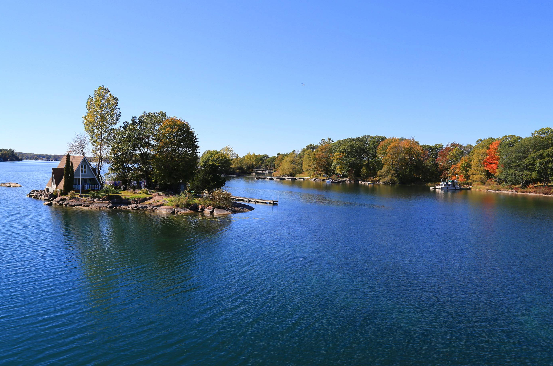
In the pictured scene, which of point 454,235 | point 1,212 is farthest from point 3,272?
point 454,235

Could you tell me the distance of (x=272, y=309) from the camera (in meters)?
23.5

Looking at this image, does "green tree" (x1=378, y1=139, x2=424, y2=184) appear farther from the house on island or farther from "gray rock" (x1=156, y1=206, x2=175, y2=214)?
the house on island

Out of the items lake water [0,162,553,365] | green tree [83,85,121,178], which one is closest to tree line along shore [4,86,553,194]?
green tree [83,85,121,178]

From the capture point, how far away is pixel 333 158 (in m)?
176

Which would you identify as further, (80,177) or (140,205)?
(80,177)

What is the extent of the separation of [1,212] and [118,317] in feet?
158

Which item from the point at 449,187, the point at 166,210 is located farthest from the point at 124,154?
the point at 449,187

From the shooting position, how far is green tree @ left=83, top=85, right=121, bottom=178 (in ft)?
247

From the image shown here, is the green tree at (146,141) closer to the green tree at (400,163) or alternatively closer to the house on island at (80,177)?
the house on island at (80,177)

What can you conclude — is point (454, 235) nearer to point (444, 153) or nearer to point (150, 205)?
point (150, 205)

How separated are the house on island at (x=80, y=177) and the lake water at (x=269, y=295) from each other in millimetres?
24580

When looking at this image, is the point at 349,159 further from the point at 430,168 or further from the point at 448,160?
the point at 448,160

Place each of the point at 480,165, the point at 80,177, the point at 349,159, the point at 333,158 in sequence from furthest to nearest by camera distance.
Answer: the point at 333,158 < the point at 349,159 < the point at 480,165 < the point at 80,177

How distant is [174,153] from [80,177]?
63.3 ft
